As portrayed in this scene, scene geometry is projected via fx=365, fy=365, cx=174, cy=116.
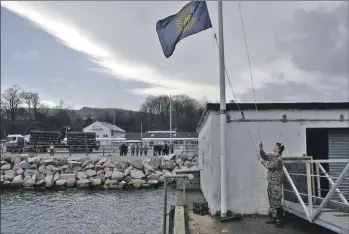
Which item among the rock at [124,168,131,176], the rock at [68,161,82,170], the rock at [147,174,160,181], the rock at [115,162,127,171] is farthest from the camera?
the rock at [68,161,82,170]

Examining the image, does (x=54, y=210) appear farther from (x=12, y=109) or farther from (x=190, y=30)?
(x=12, y=109)

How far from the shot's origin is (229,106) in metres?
9.88

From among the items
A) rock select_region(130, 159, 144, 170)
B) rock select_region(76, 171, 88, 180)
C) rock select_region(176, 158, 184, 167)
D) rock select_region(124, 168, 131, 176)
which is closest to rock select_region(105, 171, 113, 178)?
rock select_region(124, 168, 131, 176)

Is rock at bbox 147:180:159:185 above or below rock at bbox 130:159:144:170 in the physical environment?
below

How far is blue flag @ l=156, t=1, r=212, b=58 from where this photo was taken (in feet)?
29.8

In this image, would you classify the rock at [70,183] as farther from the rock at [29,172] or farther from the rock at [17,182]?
the rock at [29,172]

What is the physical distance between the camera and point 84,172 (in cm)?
3034

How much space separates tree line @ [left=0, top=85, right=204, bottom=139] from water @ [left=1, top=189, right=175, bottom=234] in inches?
2662

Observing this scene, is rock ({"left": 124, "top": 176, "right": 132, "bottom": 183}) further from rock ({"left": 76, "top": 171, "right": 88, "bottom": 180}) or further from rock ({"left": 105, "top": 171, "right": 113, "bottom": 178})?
rock ({"left": 76, "top": 171, "right": 88, "bottom": 180})

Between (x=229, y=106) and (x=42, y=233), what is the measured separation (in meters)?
8.38

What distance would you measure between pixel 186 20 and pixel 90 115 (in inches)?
5073

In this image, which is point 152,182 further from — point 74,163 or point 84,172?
point 74,163

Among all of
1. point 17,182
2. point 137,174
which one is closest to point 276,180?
point 137,174

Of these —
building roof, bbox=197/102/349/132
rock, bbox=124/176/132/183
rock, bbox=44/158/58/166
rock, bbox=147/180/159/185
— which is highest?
building roof, bbox=197/102/349/132
